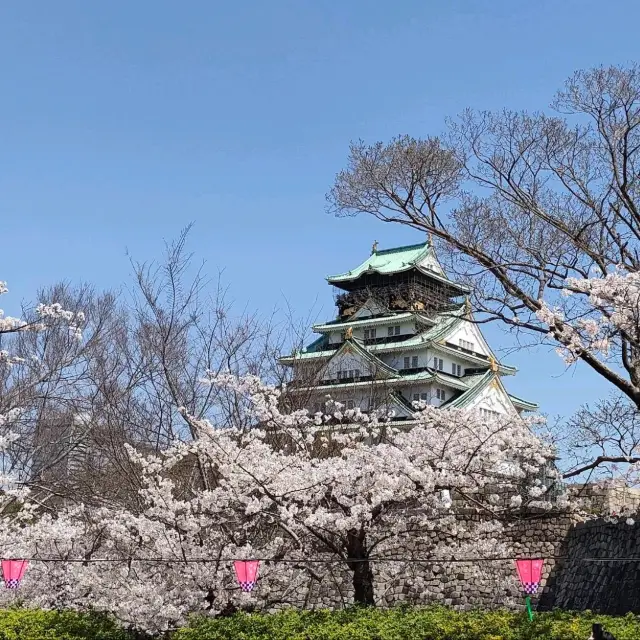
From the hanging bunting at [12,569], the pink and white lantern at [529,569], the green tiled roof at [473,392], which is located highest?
the green tiled roof at [473,392]

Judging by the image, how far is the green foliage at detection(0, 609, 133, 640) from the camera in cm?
970

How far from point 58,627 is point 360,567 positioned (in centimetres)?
393

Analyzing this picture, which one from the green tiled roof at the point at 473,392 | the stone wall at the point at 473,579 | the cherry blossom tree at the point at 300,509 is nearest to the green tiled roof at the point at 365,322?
the green tiled roof at the point at 473,392

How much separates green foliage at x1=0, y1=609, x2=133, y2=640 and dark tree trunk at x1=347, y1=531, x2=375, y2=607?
3005mm

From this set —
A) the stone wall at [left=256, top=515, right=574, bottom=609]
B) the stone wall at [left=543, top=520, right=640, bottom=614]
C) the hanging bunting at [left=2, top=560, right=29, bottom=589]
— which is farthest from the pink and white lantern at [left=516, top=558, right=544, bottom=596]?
the hanging bunting at [left=2, top=560, right=29, bottom=589]

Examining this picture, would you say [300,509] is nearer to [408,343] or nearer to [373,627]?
[373,627]

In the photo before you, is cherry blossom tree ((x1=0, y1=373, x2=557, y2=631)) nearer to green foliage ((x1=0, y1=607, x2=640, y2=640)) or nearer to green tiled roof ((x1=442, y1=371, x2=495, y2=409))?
green foliage ((x1=0, y1=607, x2=640, y2=640))

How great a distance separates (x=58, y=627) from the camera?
9.85 meters

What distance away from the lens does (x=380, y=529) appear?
10.1 metres

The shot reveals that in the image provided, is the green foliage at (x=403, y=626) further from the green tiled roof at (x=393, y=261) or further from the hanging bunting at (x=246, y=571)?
the green tiled roof at (x=393, y=261)

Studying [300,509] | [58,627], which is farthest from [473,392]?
[58,627]

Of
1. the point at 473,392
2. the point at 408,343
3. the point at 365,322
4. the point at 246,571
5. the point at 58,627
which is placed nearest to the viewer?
the point at 246,571

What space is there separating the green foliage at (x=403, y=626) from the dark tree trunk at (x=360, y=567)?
657 millimetres

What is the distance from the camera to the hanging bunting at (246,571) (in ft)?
29.2
